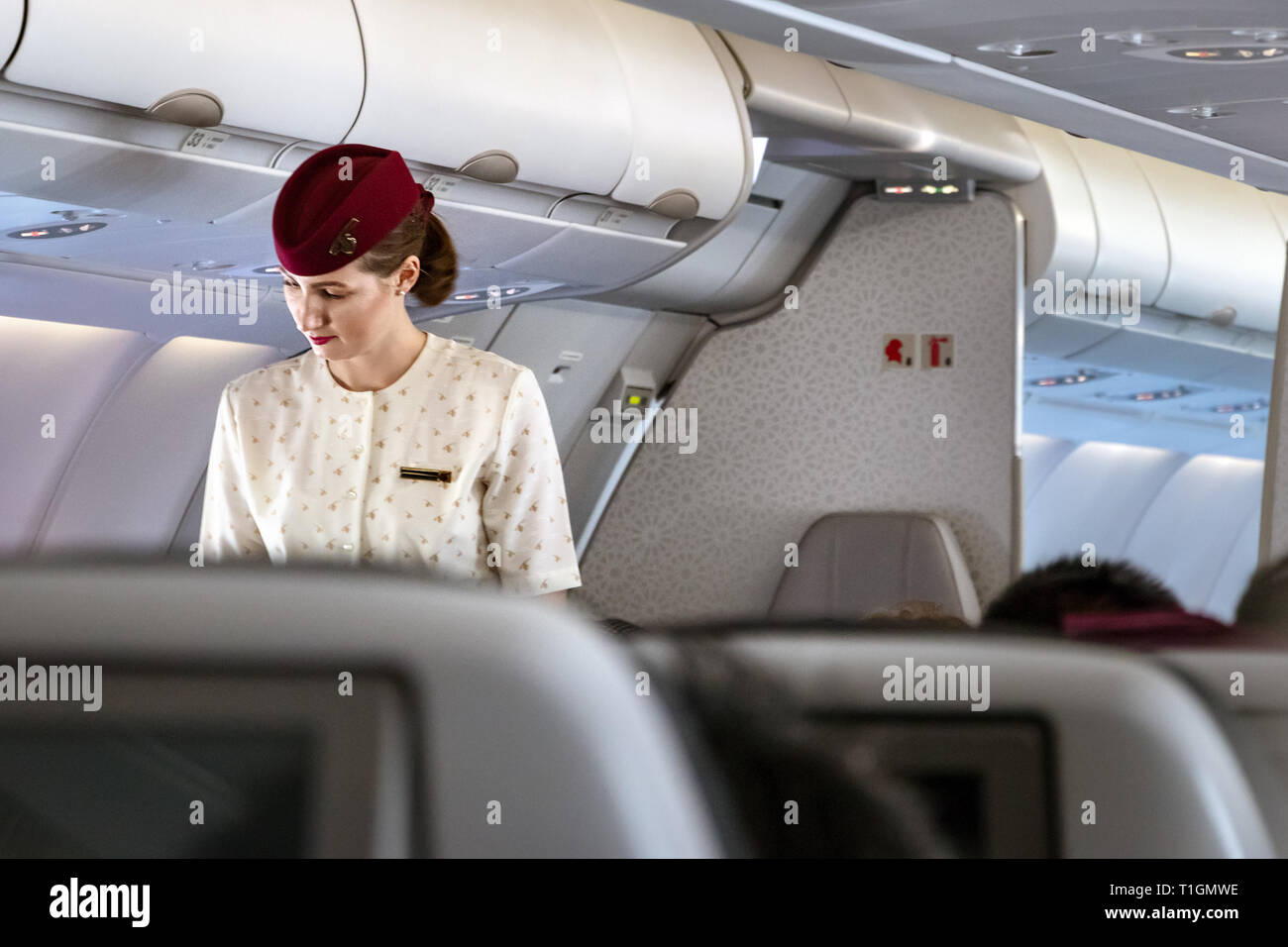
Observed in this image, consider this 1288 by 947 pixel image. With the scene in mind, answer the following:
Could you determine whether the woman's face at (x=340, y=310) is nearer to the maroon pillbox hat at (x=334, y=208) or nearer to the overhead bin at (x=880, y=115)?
the maroon pillbox hat at (x=334, y=208)

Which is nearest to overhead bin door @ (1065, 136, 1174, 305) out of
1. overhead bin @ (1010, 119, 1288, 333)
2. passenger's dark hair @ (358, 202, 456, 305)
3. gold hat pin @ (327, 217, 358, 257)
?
overhead bin @ (1010, 119, 1288, 333)

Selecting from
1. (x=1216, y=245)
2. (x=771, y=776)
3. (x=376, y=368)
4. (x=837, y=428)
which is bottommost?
(x=771, y=776)

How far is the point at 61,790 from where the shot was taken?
455 millimetres

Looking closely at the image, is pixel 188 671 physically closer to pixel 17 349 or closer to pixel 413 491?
pixel 413 491

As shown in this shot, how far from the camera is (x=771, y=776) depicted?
553 mm

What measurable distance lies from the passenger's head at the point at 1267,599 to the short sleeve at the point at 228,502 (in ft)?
3.34

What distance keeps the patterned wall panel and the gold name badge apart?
4.98 metres

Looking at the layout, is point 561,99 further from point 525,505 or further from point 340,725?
point 340,725

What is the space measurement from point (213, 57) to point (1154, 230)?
5325 mm

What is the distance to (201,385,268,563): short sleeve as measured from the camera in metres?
1.54

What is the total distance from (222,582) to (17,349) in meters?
5.81

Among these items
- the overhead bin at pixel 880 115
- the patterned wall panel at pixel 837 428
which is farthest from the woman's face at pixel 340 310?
the patterned wall panel at pixel 837 428

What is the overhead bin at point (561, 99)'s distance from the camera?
3.78 metres

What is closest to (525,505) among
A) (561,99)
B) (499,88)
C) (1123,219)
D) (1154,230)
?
(499,88)
